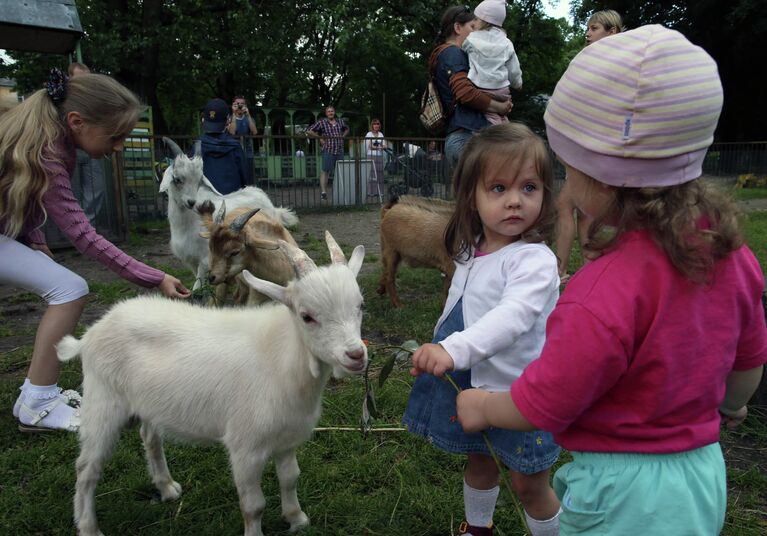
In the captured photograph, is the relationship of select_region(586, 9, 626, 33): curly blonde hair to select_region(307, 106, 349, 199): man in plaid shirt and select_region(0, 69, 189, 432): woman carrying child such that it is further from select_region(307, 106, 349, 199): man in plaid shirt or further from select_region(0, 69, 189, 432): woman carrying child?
select_region(307, 106, 349, 199): man in plaid shirt

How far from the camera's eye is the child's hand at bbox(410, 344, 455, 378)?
1569 mm

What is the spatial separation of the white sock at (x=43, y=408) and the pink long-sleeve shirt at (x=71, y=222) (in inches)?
31.1

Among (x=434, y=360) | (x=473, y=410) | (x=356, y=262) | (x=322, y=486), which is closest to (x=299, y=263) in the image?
(x=356, y=262)

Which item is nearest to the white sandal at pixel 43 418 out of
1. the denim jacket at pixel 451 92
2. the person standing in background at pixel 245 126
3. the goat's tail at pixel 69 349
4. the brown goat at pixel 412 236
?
the goat's tail at pixel 69 349

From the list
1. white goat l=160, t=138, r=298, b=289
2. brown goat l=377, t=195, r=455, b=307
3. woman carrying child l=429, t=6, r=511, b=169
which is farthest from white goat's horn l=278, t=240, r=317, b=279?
brown goat l=377, t=195, r=455, b=307

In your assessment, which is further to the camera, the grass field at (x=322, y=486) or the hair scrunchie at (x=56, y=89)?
the hair scrunchie at (x=56, y=89)

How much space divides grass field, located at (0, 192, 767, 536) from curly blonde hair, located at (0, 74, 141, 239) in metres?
Result: 1.29

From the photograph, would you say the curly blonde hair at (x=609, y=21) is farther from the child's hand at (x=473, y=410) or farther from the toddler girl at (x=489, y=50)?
the child's hand at (x=473, y=410)

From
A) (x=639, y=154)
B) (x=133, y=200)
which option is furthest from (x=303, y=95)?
(x=639, y=154)

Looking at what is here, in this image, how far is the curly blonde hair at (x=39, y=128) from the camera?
2.99 metres

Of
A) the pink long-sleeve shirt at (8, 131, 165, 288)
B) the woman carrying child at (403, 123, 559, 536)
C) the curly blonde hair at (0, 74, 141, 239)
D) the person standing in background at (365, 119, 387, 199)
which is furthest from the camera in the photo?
the person standing in background at (365, 119, 387, 199)

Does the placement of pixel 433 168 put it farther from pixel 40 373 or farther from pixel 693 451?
pixel 693 451

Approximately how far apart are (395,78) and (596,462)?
111 feet

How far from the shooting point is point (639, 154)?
43.9 inches
